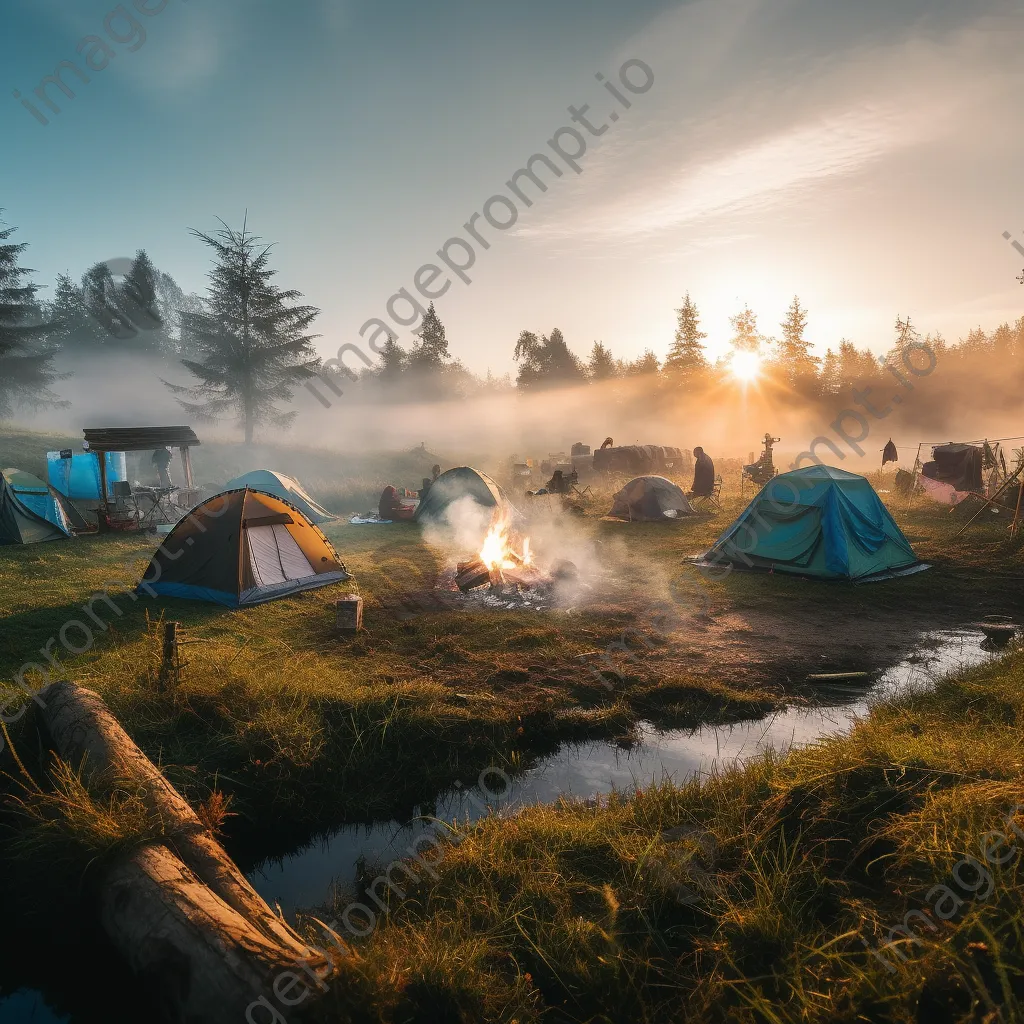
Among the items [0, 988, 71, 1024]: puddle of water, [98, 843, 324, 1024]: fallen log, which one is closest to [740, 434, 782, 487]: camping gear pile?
[98, 843, 324, 1024]: fallen log

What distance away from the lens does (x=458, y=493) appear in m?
17.7

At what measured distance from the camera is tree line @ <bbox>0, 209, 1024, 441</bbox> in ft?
103

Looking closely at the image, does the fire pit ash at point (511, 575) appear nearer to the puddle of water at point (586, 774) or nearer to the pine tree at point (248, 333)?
the puddle of water at point (586, 774)

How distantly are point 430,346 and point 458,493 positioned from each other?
3442 cm

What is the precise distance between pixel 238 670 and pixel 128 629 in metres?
2.98

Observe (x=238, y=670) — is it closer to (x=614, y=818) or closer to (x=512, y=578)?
(x=614, y=818)

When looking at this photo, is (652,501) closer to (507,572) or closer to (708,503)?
(708,503)

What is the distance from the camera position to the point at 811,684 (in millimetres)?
7340

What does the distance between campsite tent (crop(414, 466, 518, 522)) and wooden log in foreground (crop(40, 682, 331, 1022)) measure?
1290 centimetres

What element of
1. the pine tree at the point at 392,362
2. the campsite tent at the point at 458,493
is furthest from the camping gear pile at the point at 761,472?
the pine tree at the point at 392,362

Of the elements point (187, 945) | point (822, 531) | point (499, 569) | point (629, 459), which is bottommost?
point (187, 945)

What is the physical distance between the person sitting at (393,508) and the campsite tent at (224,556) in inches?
351

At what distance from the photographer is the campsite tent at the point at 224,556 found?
10102mm

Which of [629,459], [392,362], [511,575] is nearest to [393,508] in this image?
[511,575]
